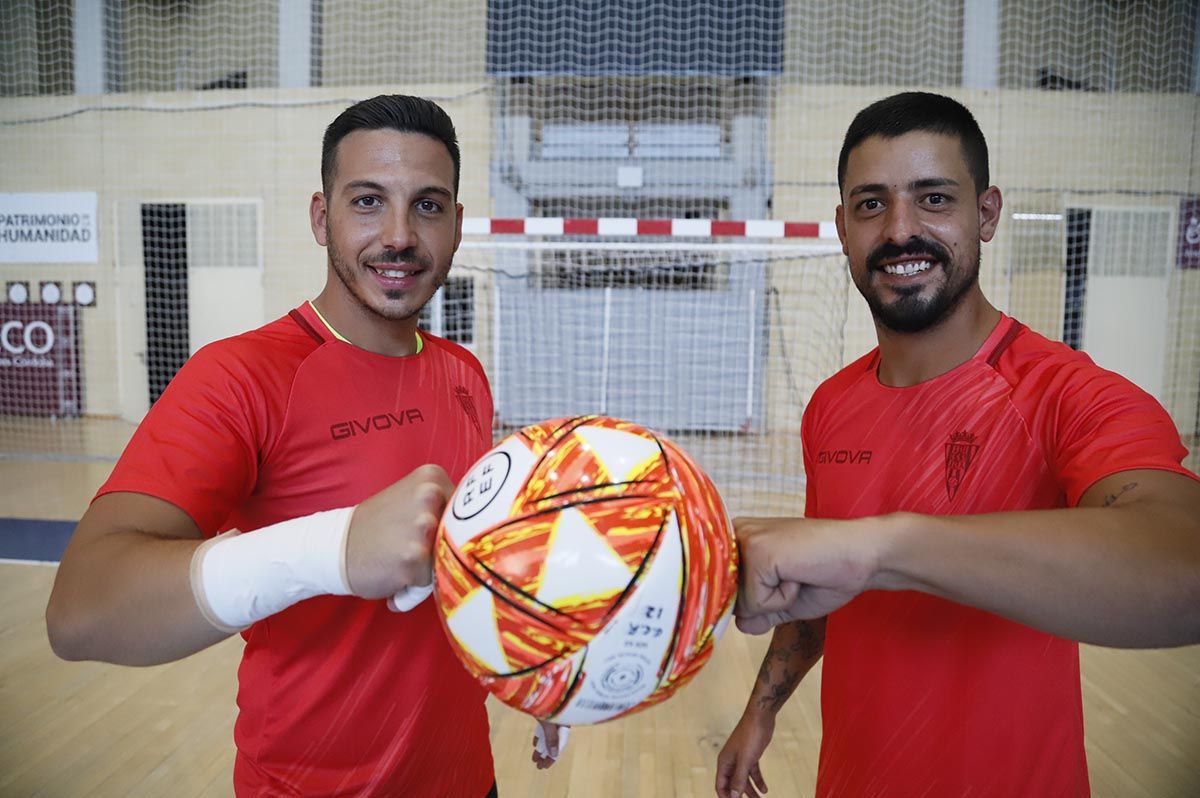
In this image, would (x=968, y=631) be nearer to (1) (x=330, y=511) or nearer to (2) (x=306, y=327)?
(1) (x=330, y=511)

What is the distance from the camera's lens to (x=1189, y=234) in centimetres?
820

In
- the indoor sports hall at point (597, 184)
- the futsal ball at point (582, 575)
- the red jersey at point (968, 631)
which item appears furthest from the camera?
the indoor sports hall at point (597, 184)

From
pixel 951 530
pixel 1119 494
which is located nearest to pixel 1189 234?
pixel 1119 494

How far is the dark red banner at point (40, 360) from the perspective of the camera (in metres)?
8.82

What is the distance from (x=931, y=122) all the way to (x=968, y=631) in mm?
861

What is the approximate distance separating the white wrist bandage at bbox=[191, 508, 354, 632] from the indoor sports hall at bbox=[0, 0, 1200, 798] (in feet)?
17.4

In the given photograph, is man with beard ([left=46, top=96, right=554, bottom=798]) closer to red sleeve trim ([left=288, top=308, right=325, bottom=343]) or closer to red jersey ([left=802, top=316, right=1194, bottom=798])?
red sleeve trim ([left=288, top=308, right=325, bottom=343])

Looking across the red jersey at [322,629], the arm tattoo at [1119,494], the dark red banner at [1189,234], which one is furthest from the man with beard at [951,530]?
the dark red banner at [1189,234]

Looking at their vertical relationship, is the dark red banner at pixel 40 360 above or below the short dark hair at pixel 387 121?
below

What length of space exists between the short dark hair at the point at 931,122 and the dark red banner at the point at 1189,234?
8.97 m

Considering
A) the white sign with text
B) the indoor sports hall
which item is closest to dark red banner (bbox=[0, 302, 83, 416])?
the indoor sports hall

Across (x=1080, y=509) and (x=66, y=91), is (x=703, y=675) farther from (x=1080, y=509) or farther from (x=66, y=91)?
(x=66, y=91)

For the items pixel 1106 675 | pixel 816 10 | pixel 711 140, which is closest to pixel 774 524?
pixel 1106 675

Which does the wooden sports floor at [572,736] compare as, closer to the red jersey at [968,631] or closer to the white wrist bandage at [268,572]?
the red jersey at [968,631]
